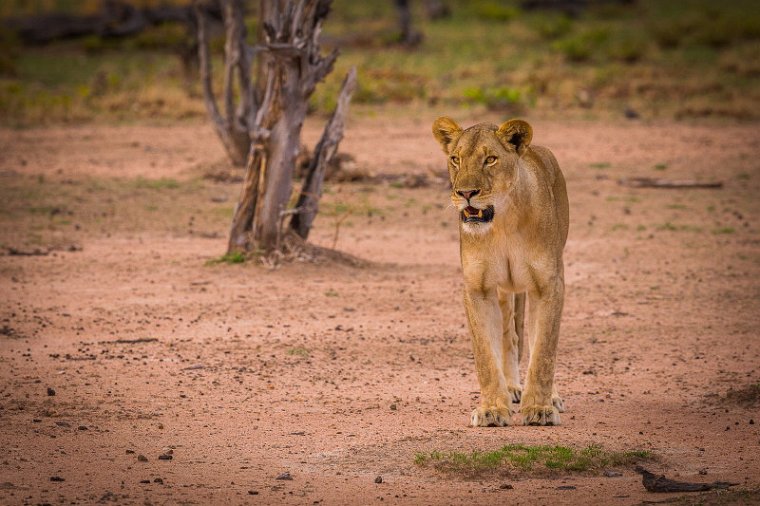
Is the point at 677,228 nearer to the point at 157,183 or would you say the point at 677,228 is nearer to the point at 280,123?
the point at 280,123

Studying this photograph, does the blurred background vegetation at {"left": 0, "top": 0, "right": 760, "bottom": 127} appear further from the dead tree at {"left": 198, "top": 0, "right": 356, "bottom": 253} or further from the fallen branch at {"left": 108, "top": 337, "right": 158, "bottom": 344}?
the fallen branch at {"left": 108, "top": 337, "right": 158, "bottom": 344}

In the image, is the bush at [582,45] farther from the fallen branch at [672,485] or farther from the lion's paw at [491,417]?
the fallen branch at [672,485]

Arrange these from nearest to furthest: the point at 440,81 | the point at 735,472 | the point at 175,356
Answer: the point at 735,472 < the point at 175,356 < the point at 440,81

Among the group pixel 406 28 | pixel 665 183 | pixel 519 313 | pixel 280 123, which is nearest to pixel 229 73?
pixel 280 123

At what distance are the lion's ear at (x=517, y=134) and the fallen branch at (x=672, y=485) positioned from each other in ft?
6.06

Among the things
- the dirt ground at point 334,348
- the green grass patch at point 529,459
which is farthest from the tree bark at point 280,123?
the green grass patch at point 529,459

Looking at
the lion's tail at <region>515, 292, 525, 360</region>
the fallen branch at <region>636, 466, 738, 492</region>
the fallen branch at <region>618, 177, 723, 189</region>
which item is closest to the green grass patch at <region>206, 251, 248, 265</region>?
the lion's tail at <region>515, 292, 525, 360</region>

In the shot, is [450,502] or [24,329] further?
[24,329]

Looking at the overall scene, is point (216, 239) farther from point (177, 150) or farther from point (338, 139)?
point (177, 150)

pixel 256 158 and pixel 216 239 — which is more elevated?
pixel 256 158

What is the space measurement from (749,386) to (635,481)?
6.86 feet

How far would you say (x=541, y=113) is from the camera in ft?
75.4

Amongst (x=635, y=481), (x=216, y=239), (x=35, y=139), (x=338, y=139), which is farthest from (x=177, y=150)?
(x=635, y=481)

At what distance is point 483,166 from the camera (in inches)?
271
